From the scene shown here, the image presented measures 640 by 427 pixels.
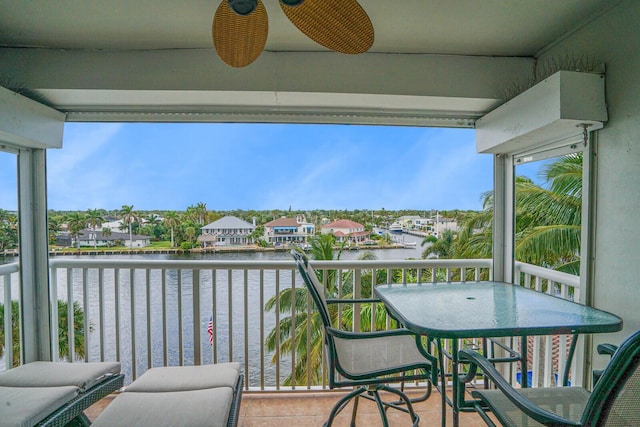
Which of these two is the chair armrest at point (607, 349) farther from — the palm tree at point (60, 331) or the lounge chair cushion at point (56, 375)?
the palm tree at point (60, 331)

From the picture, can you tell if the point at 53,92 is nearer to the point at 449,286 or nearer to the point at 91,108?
the point at 91,108

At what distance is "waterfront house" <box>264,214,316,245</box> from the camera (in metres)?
2.74

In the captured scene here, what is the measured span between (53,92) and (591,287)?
372 cm

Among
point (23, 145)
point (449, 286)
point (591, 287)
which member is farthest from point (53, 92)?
point (591, 287)

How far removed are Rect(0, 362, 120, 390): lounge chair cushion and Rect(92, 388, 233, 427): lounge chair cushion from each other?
353 millimetres

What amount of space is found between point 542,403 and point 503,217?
1.65 metres

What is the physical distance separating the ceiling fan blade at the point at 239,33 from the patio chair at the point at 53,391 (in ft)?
6.24

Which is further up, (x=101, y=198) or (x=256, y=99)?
(x=256, y=99)

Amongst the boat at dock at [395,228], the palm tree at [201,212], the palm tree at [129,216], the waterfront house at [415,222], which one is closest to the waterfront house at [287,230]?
the palm tree at [201,212]

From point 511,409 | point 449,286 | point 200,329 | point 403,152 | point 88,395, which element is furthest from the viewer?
point 403,152

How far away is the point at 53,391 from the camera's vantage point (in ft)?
5.47

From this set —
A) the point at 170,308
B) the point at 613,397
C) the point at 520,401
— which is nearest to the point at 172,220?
the point at 170,308

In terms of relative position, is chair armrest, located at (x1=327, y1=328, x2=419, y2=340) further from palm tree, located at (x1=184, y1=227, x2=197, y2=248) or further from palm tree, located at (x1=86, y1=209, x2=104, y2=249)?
palm tree, located at (x1=86, y1=209, x2=104, y2=249)

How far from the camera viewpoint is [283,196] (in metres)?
2.90
